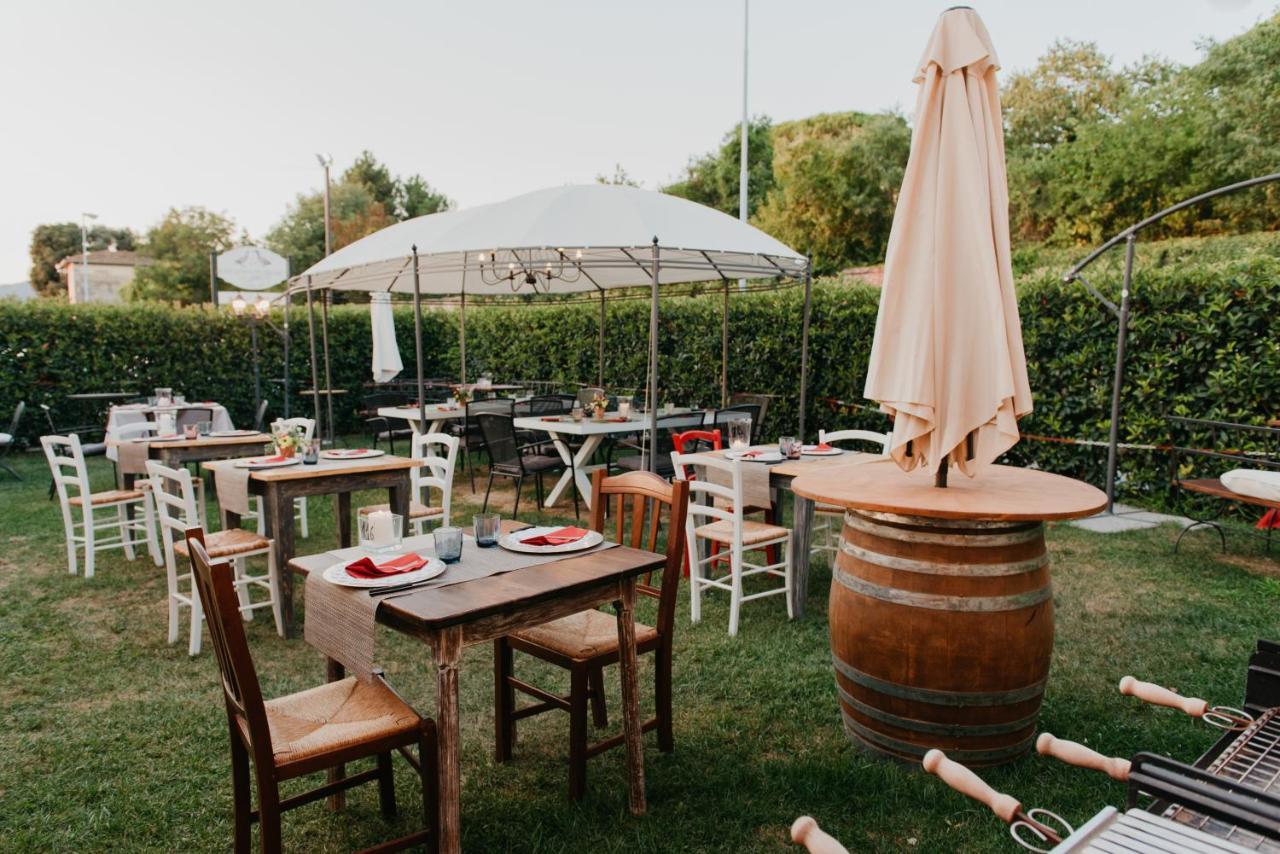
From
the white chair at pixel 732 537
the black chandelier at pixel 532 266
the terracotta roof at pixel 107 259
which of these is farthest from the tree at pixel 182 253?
the white chair at pixel 732 537

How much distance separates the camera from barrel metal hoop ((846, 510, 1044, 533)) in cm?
250

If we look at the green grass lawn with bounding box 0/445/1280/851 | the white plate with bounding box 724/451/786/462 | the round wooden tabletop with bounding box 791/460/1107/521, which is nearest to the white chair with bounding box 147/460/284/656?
A: the green grass lawn with bounding box 0/445/1280/851

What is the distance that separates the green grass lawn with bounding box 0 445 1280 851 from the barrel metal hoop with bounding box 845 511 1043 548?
2.64 ft

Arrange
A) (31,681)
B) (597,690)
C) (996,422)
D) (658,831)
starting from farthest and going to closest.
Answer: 1. (31,681)
2. (597,690)
3. (996,422)
4. (658,831)

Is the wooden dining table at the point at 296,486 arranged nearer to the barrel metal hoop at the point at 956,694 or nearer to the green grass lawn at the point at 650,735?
the green grass lawn at the point at 650,735

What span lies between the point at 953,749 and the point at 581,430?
458 centimetres

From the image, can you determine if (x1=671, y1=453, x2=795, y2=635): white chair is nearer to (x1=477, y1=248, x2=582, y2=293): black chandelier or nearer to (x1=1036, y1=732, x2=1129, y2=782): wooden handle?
(x1=1036, y1=732, x2=1129, y2=782): wooden handle

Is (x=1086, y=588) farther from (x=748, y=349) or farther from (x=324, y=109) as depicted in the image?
(x=324, y=109)

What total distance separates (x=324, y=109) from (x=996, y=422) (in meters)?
22.1

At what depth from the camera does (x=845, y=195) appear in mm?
25547

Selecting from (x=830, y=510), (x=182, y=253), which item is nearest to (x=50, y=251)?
(x=182, y=253)

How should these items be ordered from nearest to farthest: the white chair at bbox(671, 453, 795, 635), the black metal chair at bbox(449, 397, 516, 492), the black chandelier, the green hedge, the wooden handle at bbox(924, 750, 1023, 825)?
the wooden handle at bbox(924, 750, 1023, 825) → the white chair at bbox(671, 453, 795, 635) → the green hedge → the black chandelier → the black metal chair at bbox(449, 397, 516, 492)

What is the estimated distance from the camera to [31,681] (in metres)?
3.57

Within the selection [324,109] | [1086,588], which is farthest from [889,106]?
[1086,588]
